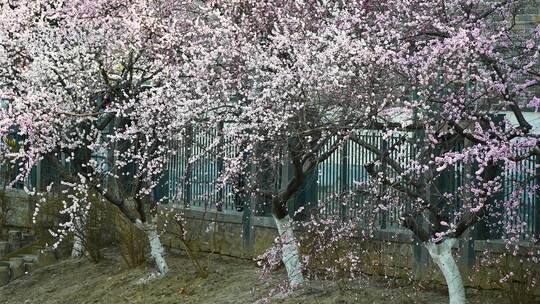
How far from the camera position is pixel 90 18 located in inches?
658

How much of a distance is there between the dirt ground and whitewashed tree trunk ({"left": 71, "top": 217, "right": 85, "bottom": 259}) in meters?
0.19

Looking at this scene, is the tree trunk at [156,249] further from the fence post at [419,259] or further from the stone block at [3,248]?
the stone block at [3,248]

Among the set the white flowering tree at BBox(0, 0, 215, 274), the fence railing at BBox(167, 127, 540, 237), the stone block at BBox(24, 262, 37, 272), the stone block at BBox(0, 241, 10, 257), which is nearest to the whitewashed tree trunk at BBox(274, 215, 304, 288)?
the fence railing at BBox(167, 127, 540, 237)

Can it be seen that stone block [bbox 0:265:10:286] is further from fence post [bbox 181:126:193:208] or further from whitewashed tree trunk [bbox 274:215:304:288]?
whitewashed tree trunk [bbox 274:215:304:288]

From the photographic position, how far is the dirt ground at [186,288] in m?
13.8

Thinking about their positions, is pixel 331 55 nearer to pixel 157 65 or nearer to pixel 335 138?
pixel 335 138

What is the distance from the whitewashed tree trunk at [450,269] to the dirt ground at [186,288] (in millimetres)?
868

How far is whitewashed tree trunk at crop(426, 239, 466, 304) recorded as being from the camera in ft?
39.8

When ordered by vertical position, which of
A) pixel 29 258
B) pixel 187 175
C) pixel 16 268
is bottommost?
pixel 16 268

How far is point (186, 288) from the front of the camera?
1655 centimetres

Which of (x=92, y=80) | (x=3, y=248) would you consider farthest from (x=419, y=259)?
(x=3, y=248)

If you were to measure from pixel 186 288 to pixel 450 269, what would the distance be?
5.53 meters

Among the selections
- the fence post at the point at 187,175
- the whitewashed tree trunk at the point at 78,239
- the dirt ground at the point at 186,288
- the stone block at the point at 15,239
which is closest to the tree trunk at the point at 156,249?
the dirt ground at the point at 186,288

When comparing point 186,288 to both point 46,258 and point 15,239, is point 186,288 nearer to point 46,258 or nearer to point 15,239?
point 46,258
